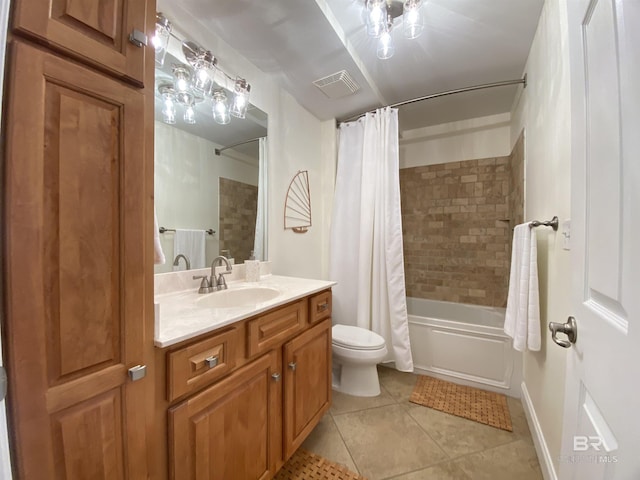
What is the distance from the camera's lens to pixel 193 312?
99 cm

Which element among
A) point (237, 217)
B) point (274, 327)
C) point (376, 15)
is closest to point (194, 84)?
point (237, 217)

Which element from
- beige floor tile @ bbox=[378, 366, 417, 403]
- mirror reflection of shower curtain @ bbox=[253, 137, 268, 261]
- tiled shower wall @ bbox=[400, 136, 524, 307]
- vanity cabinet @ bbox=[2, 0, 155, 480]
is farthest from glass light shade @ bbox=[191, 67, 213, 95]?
beige floor tile @ bbox=[378, 366, 417, 403]

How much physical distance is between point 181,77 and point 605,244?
1.78m

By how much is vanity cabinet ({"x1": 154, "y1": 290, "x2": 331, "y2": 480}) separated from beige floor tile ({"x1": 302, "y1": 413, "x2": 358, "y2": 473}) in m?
0.18

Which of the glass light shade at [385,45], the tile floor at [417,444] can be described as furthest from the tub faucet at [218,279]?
the glass light shade at [385,45]

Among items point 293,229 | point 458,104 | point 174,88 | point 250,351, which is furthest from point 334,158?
point 250,351

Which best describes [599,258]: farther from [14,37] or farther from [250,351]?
[14,37]

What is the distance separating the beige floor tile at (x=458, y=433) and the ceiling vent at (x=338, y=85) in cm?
239

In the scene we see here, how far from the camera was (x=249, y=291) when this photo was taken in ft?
4.83

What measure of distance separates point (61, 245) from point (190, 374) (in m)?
0.51

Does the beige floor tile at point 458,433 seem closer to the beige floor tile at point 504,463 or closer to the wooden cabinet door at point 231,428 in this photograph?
the beige floor tile at point 504,463

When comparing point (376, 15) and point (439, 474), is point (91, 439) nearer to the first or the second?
point (439, 474)

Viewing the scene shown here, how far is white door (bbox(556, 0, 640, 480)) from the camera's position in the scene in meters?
0.44
